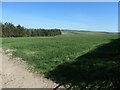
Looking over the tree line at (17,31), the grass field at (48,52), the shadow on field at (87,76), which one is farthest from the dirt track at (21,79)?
the tree line at (17,31)

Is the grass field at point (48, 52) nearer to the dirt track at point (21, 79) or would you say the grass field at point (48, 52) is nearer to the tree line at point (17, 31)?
the dirt track at point (21, 79)

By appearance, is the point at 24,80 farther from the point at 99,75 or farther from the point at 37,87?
the point at 99,75

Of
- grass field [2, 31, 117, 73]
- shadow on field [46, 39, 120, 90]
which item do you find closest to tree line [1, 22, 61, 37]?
grass field [2, 31, 117, 73]

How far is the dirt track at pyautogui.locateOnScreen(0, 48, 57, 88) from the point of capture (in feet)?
38.2

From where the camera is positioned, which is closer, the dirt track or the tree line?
the dirt track

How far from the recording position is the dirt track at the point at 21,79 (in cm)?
1163

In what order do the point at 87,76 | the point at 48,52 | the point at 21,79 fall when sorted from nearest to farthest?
the point at 87,76 < the point at 21,79 < the point at 48,52

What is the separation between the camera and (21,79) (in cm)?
1298

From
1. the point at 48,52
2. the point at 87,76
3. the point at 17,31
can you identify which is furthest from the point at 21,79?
the point at 17,31

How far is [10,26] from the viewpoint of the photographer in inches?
2904

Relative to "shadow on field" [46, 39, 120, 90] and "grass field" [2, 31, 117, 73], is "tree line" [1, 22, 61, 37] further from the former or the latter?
"shadow on field" [46, 39, 120, 90]

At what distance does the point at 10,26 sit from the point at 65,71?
61.5 meters

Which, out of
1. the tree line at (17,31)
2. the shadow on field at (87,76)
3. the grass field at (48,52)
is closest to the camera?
the shadow on field at (87,76)

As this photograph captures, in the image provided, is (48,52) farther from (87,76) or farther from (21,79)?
(87,76)
